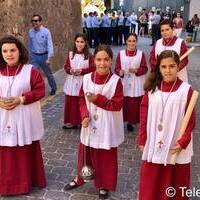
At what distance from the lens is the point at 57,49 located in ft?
47.5

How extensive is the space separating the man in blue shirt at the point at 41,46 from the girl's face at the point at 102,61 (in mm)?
5905

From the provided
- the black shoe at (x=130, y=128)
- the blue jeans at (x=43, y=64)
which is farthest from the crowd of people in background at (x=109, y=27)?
the black shoe at (x=130, y=128)

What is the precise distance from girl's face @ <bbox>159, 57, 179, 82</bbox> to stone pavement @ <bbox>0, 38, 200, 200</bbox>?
1.70 metres

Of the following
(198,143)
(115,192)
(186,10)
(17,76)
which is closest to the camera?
(17,76)

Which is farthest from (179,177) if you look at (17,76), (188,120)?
(17,76)

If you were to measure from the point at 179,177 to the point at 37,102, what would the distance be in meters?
1.79

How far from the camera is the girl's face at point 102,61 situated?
4988 millimetres

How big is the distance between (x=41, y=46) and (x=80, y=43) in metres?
3.55

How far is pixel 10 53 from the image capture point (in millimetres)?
4910

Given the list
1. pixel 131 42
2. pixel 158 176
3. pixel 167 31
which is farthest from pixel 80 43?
pixel 158 176

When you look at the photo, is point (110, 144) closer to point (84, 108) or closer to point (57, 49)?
point (84, 108)

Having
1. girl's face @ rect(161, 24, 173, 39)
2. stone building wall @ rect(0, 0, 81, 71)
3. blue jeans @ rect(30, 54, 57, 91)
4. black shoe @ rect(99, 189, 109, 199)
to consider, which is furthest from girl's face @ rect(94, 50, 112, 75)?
blue jeans @ rect(30, 54, 57, 91)

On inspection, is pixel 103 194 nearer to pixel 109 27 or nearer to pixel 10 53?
pixel 10 53

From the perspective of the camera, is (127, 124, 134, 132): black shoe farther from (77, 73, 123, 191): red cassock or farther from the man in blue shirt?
the man in blue shirt
